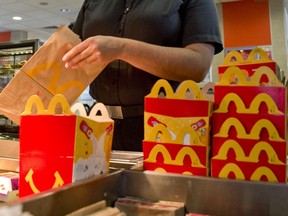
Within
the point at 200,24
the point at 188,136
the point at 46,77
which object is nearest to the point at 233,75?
the point at 188,136

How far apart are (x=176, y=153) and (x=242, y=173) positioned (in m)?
0.14

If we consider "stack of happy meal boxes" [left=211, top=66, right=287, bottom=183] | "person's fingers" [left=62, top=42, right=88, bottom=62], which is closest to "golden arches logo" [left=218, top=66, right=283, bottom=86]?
"stack of happy meal boxes" [left=211, top=66, right=287, bottom=183]

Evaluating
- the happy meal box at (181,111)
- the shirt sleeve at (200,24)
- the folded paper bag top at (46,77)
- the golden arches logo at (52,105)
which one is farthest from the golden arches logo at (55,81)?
the shirt sleeve at (200,24)

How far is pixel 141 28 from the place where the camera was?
3.60 ft

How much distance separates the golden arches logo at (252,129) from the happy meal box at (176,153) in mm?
57

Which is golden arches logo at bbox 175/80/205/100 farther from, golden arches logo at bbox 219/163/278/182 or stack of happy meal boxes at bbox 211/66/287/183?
golden arches logo at bbox 219/163/278/182

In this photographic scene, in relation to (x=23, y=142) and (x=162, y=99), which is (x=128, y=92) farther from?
(x=23, y=142)

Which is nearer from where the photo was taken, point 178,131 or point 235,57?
point 178,131

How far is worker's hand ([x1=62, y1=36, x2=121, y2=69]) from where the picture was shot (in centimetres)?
74

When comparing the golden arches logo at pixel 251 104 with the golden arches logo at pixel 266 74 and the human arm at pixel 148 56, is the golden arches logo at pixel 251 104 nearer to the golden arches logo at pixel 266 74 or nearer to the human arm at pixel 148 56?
the golden arches logo at pixel 266 74

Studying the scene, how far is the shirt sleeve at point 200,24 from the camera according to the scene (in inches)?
40.3

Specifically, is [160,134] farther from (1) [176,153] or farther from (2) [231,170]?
(2) [231,170]

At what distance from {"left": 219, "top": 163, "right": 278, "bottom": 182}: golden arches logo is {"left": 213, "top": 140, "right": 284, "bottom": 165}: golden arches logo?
0.02 metres

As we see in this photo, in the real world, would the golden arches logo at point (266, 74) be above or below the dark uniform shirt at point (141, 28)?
below
